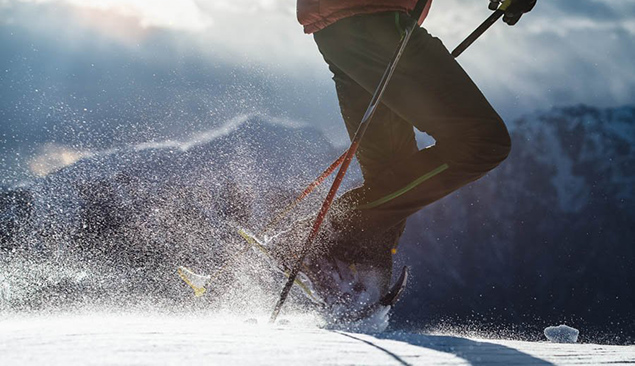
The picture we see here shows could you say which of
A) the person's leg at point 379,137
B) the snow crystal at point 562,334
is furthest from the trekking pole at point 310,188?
the snow crystal at point 562,334

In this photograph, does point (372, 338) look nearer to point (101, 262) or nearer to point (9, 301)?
point (9, 301)

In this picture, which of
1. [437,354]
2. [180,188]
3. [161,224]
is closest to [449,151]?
[437,354]

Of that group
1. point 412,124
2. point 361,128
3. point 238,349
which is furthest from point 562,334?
point 238,349

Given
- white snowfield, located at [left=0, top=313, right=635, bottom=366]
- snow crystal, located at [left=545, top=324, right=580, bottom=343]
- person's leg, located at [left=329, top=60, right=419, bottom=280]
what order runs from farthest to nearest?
1. person's leg, located at [left=329, top=60, right=419, bottom=280]
2. snow crystal, located at [left=545, top=324, right=580, bottom=343]
3. white snowfield, located at [left=0, top=313, right=635, bottom=366]

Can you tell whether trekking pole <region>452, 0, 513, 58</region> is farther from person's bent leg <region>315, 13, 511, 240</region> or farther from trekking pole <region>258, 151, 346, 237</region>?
trekking pole <region>258, 151, 346, 237</region>

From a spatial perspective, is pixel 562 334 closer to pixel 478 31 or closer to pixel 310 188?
pixel 310 188

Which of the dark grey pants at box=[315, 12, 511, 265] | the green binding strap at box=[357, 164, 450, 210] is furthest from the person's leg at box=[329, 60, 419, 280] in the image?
the green binding strap at box=[357, 164, 450, 210]

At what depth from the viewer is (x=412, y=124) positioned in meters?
1.94

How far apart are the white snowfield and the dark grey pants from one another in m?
0.77

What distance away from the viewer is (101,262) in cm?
543

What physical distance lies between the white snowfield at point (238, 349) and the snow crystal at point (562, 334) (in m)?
0.72

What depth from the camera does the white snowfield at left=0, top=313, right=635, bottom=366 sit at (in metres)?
0.80

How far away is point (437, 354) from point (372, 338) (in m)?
0.22

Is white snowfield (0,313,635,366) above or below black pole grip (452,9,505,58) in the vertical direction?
below
